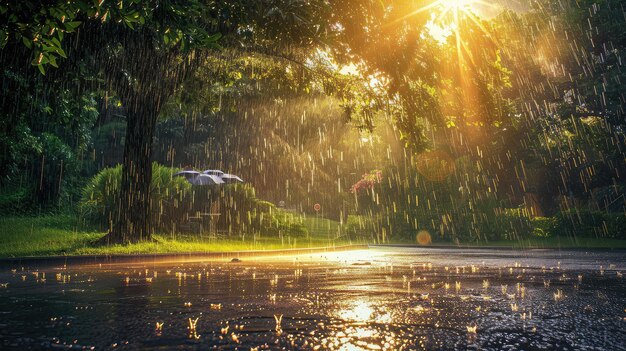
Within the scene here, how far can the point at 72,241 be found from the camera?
18.1m

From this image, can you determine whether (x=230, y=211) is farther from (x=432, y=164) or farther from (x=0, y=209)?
(x=432, y=164)

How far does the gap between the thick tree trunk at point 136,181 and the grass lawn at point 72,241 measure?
24.8 inches

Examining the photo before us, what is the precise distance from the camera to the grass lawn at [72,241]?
15.9m

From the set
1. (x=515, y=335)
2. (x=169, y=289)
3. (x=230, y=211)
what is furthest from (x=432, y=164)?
(x=515, y=335)

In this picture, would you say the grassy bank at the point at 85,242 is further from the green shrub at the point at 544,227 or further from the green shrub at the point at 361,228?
the green shrub at the point at 361,228

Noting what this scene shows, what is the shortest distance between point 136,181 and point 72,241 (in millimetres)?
2644

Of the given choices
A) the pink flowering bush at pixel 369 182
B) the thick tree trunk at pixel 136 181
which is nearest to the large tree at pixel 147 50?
the thick tree trunk at pixel 136 181

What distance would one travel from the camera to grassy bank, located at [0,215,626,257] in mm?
16031

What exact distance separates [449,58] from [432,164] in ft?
53.2

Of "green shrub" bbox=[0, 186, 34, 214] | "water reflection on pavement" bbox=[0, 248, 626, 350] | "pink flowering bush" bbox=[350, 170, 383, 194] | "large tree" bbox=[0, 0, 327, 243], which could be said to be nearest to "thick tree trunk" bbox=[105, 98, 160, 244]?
"large tree" bbox=[0, 0, 327, 243]

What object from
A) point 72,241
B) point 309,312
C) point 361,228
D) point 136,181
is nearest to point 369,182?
point 361,228

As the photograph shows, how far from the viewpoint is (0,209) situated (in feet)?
86.5

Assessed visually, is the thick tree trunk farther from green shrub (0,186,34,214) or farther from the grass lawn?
green shrub (0,186,34,214)

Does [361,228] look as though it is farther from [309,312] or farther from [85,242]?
[309,312]
